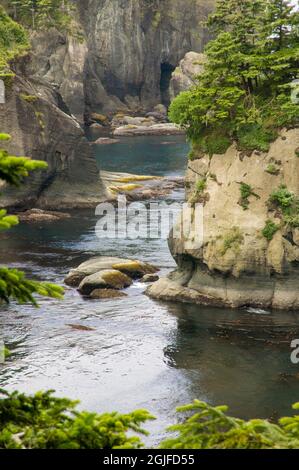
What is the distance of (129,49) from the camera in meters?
152

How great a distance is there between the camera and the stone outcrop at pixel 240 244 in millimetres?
45656

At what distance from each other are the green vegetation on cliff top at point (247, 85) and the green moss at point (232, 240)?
5229 mm

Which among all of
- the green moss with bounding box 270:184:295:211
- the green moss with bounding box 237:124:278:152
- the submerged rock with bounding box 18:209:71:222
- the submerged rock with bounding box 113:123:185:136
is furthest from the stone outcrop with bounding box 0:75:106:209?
the submerged rock with bounding box 113:123:185:136

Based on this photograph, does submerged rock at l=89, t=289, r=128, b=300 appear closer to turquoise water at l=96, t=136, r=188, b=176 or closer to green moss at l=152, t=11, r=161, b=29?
turquoise water at l=96, t=136, r=188, b=176

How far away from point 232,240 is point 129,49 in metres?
111

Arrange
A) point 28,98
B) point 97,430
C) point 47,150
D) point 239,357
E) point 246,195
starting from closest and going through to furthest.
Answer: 1. point 97,430
2. point 239,357
3. point 246,195
4. point 28,98
5. point 47,150

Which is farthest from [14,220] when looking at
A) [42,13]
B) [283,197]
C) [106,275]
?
[42,13]

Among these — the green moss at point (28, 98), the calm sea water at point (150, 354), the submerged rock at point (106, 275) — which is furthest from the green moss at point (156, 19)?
the calm sea water at point (150, 354)

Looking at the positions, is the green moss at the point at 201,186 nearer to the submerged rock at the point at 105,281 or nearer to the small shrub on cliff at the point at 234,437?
the submerged rock at the point at 105,281

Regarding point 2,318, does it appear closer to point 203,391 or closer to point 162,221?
point 203,391

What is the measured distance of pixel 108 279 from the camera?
49844 millimetres

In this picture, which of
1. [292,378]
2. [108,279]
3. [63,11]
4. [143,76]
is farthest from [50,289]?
[143,76]

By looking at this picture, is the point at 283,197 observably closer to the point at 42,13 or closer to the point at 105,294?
the point at 105,294
